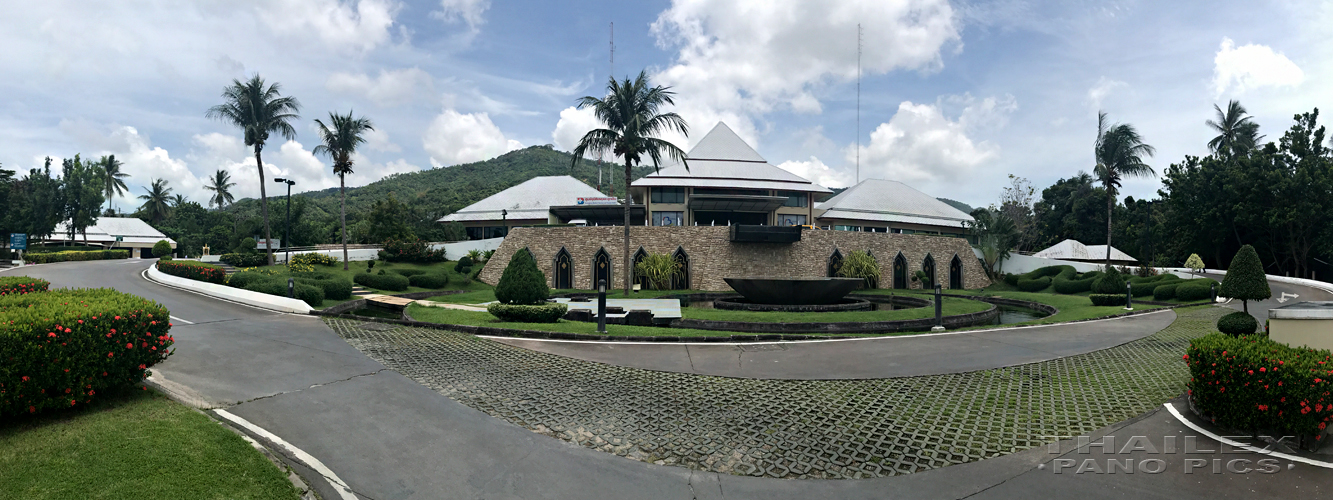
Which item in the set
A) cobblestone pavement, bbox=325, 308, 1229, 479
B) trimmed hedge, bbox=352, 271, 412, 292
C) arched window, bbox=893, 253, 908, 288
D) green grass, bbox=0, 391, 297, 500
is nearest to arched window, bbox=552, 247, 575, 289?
trimmed hedge, bbox=352, 271, 412, 292

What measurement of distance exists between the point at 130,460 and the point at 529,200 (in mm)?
50781

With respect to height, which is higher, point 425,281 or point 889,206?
point 889,206

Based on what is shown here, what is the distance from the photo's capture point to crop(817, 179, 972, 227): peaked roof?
170ft

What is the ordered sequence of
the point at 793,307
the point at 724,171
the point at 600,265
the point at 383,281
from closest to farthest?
the point at 793,307 → the point at 383,281 → the point at 600,265 → the point at 724,171

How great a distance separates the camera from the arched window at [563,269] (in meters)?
31.7

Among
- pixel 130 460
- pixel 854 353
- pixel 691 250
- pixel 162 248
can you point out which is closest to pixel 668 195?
pixel 691 250

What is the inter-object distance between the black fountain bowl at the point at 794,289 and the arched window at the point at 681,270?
862cm

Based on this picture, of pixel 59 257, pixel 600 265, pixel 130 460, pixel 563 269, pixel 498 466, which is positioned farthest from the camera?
pixel 59 257

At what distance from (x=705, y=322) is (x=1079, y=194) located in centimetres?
5888

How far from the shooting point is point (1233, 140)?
43500mm

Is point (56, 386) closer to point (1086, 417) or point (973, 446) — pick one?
point (973, 446)

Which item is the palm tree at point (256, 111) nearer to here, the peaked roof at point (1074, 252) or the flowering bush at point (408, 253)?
the flowering bush at point (408, 253)

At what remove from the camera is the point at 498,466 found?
5.37m

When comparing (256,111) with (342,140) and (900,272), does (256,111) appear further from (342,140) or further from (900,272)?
(900,272)
